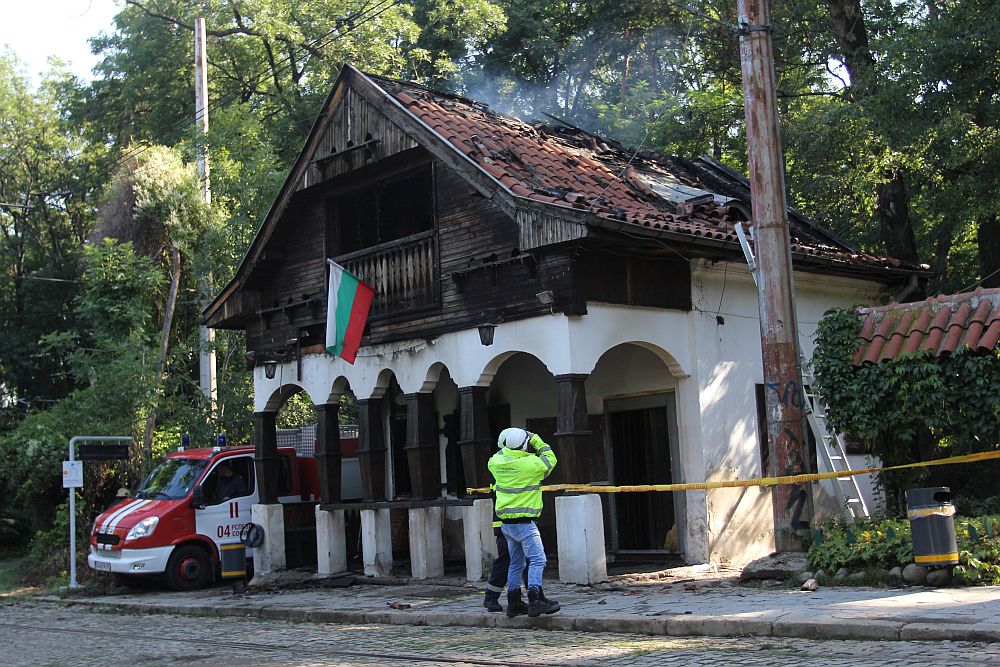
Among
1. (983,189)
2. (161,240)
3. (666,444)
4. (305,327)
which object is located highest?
(161,240)

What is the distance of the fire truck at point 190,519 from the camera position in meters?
17.4

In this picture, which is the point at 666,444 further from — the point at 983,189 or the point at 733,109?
the point at 733,109

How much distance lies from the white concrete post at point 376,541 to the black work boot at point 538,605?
20.4 feet

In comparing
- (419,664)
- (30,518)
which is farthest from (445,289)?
(30,518)

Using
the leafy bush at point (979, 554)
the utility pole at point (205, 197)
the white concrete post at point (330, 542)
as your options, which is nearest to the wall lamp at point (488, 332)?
the white concrete post at point (330, 542)

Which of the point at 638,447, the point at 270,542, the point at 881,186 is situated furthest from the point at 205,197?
the point at 881,186

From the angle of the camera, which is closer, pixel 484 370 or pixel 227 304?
pixel 484 370

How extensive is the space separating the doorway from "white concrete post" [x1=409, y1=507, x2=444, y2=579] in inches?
115

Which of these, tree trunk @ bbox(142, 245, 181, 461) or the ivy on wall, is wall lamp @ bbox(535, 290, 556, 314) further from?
tree trunk @ bbox(142, 245, 181, 461)

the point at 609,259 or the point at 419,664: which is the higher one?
the point at 609,259

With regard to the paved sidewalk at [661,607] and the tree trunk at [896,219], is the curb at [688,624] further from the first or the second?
the tree trunk at [896,219]

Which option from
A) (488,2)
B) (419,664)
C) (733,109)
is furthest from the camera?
(488,2)

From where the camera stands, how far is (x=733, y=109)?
2261cm

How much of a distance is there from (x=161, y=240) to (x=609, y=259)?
14.0 m
